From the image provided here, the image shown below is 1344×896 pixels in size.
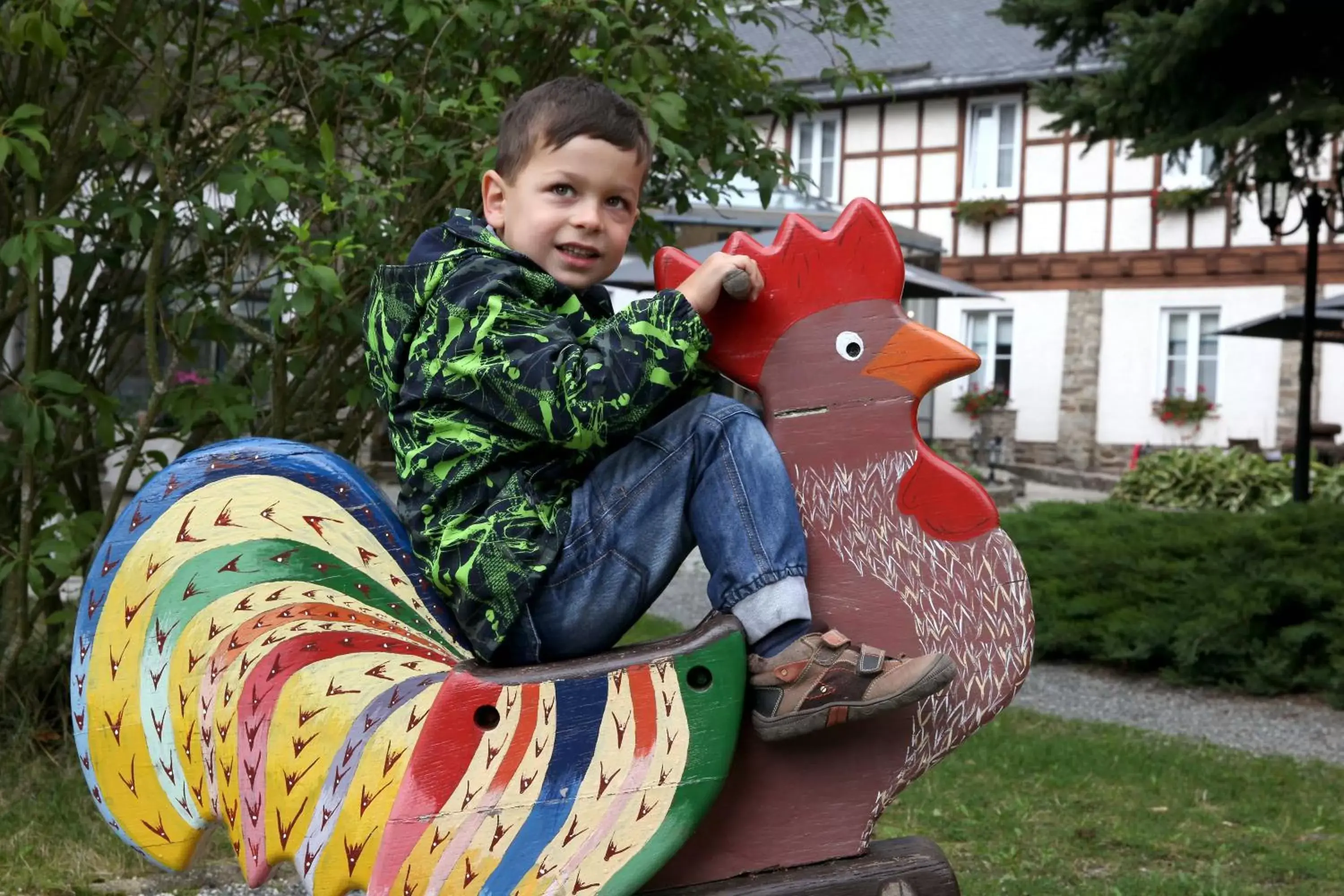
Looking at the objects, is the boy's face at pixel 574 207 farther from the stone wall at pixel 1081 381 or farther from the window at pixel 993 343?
the window at pixel 993 343

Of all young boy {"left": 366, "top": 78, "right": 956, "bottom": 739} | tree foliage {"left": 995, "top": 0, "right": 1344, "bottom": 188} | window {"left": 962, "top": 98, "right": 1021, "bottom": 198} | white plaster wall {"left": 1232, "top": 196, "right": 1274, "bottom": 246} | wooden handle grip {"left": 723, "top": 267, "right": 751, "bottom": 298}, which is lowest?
young boy {"left": 366, "top": 78, "right": 956, "bottom": 739}

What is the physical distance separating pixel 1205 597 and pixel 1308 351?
4.06 metres

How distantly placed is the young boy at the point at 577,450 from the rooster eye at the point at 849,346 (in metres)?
0.17

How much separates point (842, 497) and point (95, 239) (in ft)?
10.9

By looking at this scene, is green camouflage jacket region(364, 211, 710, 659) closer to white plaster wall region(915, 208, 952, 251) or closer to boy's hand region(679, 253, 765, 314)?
boy's hand region(679, 253, 765, 314)

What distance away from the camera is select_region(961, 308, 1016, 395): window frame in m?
22.2

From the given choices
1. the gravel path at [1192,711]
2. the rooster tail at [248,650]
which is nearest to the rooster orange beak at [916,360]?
the rooster tail at [248,650]

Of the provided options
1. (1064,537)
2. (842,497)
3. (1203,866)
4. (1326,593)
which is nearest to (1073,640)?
(1064,537)

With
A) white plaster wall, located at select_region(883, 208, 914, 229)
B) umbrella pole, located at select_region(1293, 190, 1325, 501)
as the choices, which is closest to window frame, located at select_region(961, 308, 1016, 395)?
white plaster wall, located at select_region(883, 208, 914, 229)

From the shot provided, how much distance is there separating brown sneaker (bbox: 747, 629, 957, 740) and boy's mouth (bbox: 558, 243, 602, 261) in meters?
0.71

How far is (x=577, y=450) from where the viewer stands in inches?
83.4

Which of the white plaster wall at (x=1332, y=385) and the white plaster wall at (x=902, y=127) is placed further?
the white plaster wall at (x=902, y=127)

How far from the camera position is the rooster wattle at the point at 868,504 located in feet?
6.98

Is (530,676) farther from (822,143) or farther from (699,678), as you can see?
(822,143)
